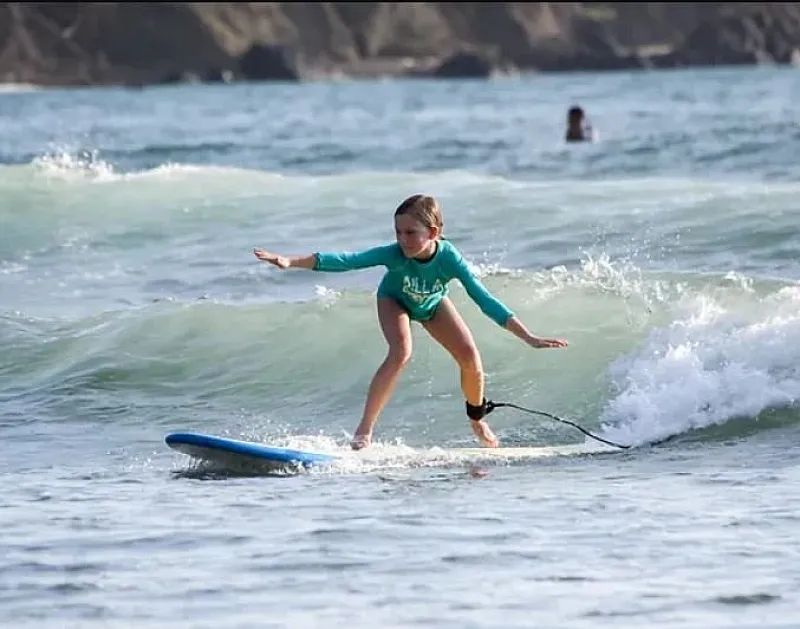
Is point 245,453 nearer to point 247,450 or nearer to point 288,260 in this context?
point 247,450

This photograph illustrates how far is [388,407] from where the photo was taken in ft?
40.1

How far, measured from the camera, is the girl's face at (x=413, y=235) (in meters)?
9.66

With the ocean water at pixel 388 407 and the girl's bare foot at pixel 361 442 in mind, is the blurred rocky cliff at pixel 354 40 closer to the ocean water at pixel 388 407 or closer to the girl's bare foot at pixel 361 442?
the ocean water at pixel 388 407

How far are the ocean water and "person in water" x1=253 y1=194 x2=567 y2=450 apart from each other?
15.9 inches

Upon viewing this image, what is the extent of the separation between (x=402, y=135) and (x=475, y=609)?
1492 inches

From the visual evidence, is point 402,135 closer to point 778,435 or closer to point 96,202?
point 96,202

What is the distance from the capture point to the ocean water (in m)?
7.30

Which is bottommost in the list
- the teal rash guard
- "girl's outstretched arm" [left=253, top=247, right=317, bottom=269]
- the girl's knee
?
the girl's knee

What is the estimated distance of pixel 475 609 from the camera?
6969mm

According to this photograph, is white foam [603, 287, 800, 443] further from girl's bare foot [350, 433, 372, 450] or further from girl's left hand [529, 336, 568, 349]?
girl's bare foot [350, 433, 372, 450]

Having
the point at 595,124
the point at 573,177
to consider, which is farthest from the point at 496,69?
the point at 573,177

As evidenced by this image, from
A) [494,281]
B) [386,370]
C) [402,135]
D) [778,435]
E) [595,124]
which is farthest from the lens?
[595,124]

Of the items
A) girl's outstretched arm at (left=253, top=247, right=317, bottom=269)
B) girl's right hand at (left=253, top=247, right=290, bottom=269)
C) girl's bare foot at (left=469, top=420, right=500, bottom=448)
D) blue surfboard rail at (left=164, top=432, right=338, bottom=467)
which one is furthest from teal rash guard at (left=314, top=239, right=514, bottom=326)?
blue surfboard rail at (left=164, top=432, right=338, bottom=467)

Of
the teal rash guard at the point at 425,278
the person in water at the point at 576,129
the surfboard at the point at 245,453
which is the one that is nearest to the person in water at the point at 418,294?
the teal rash guard at the point at 425,278
